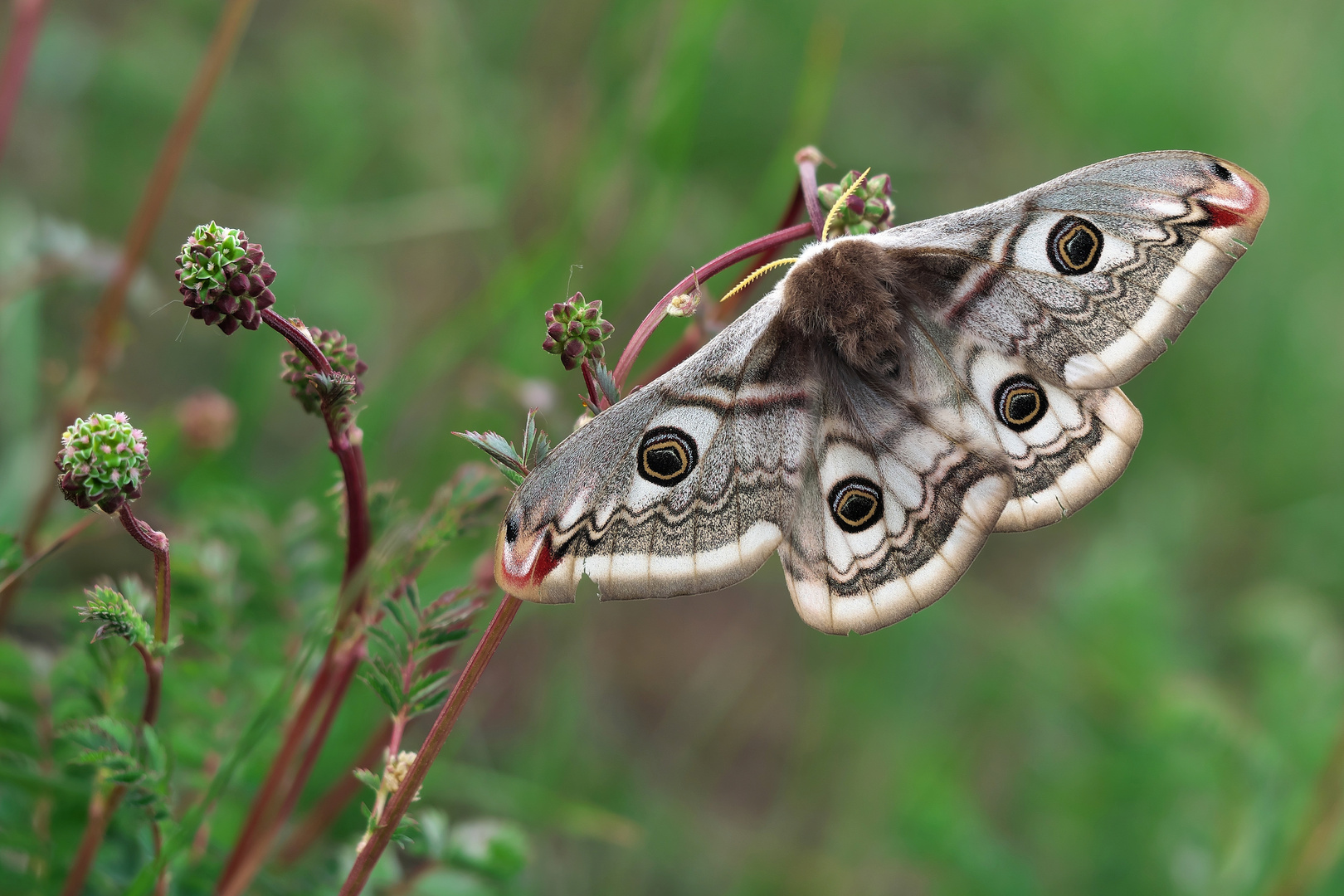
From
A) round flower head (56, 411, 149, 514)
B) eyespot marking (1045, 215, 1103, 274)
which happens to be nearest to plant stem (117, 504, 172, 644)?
round flower head (56, 411, 149, 514)

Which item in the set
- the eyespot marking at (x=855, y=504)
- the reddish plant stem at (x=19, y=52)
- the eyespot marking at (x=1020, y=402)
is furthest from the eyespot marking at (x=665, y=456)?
the reddish plant stem at (x=19, y=52)

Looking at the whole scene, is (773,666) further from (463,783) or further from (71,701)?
(71,701)

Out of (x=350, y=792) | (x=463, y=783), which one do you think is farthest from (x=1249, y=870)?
(x=350, y=792)

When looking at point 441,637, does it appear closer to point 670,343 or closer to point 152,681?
point 152,681

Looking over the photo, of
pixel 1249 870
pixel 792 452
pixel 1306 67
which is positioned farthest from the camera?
pixel 1306 67

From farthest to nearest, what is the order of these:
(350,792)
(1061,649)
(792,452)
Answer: (1061,649) < (350,792) < (792,452)

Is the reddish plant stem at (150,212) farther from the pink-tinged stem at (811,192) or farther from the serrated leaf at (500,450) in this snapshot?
the pink-tinged stem at (811,192)

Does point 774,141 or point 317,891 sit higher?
point 774,141

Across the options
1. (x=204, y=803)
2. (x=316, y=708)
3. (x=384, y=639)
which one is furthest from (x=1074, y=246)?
(x=204, y=803)
